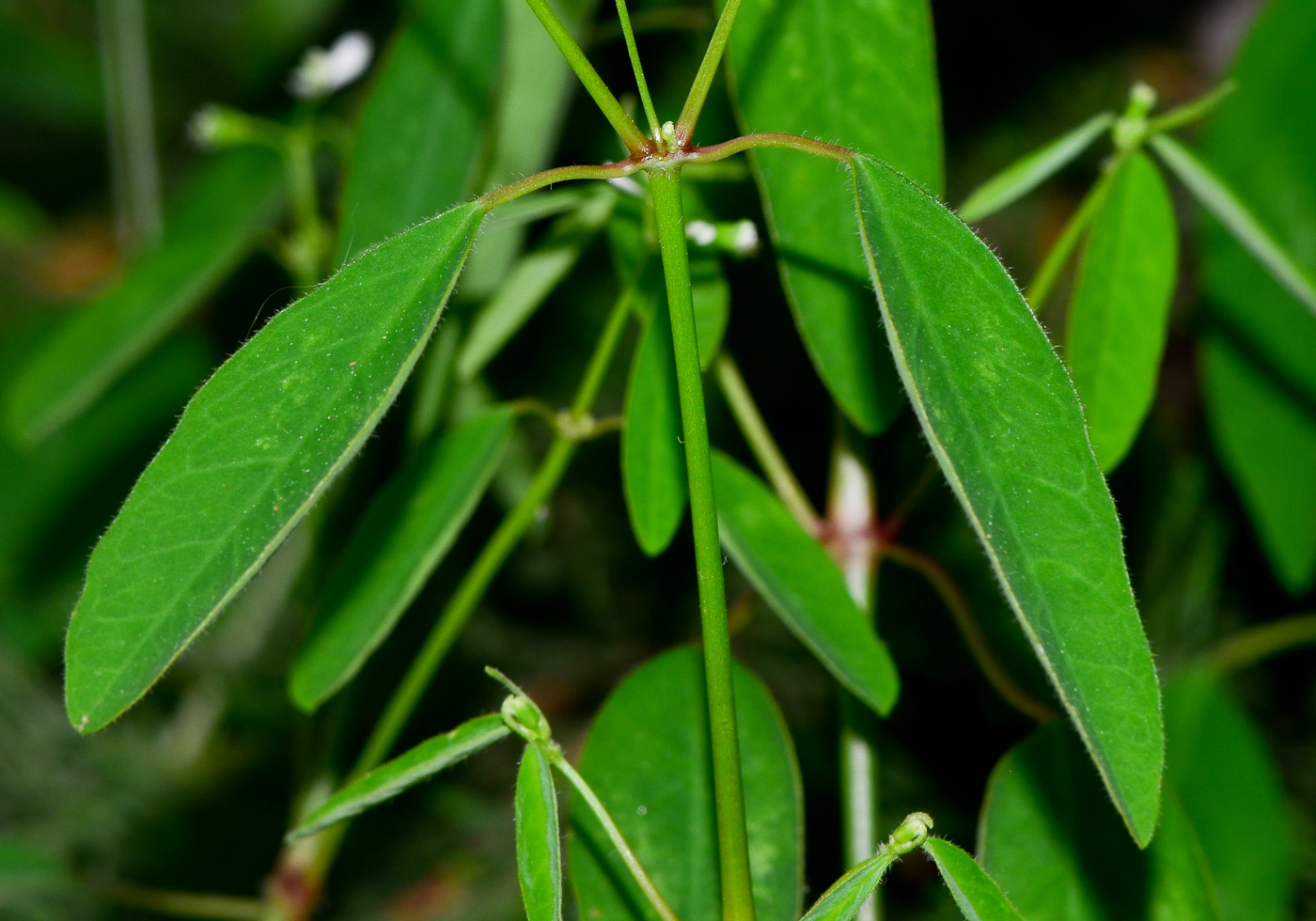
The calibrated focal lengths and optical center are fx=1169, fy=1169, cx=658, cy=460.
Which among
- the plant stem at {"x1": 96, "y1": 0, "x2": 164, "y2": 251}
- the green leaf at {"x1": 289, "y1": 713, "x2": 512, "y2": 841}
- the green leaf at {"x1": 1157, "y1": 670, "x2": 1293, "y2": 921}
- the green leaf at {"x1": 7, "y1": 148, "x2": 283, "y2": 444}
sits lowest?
the green leaf at {"x1": 1157, "y1": 670, "x2": 1293, "y2": 921}

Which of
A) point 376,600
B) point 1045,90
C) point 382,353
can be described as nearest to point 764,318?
point 1045,90

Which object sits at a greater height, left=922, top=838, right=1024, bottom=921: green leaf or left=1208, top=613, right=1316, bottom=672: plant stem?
left=1208, top=613, right=1316, bottom=672: plant stem

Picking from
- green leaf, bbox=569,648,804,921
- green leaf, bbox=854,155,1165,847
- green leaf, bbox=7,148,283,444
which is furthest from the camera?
green leaf, bbox=7,148,283,444

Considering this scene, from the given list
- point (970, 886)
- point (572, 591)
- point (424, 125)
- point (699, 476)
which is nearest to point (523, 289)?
point (424, 125)

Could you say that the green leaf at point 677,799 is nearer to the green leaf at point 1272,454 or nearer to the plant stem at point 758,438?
the plant stem at point 758,438

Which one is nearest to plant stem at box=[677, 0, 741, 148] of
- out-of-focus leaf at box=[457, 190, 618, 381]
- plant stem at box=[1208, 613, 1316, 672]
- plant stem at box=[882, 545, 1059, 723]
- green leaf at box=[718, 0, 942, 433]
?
green leaf at box=[718, 0, 942, 433]

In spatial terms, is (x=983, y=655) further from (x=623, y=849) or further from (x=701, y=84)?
(x=701, y=84)

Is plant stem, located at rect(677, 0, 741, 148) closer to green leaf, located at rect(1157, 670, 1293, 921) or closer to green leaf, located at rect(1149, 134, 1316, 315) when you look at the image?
green leaf, located at rect(1149, 134, 1316, 315)
